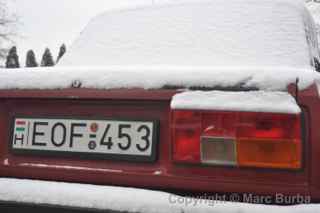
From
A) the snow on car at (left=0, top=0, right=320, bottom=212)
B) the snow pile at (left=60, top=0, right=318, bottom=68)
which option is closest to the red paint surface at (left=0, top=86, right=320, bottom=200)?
the snow on car at (left=0, top=0, right=320, bottom=212)

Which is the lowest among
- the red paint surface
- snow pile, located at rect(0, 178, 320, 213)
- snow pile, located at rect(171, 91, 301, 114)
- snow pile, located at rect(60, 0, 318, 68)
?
snow pile, located at rect(0, 178, 320, 213)

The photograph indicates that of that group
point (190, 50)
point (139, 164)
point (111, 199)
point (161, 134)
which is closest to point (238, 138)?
point (161, 134)

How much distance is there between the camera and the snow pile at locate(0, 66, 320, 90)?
1.59m

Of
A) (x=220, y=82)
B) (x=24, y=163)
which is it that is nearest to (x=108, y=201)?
(x=24, y=163)

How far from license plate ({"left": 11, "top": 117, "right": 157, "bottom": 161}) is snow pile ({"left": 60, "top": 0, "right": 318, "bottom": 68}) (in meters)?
0.68

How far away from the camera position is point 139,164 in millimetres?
1772

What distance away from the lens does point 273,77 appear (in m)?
1.58

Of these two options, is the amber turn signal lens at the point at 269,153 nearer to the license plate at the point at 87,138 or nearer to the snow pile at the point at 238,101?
the snow pile at the point at 238,101

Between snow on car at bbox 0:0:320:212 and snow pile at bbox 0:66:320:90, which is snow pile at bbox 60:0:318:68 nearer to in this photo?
snow on car at bbox 0:0:320:212

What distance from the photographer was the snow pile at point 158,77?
159cm

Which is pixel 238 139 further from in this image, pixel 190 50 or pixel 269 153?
pixel 190 50

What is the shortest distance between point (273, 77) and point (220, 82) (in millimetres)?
202

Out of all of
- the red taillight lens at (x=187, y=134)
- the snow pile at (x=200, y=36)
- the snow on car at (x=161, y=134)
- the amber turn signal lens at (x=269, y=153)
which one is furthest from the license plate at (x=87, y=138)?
the snow pile at (x=200, y=36)

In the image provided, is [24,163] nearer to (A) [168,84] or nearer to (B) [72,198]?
(B) [72,198]
